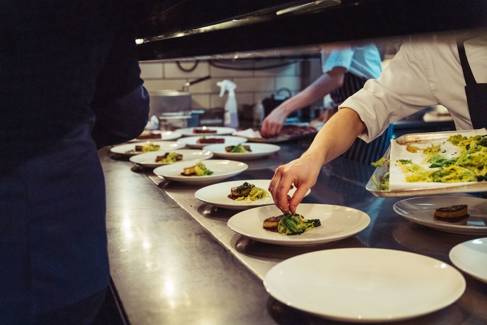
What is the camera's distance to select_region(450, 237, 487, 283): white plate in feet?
3.53

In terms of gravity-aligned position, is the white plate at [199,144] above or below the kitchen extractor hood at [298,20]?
below

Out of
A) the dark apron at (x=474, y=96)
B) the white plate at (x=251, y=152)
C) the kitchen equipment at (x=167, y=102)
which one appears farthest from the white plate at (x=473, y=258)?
the kitchen equipment at (x=167, y=102)

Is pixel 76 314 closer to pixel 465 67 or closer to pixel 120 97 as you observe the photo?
pixel 120 97

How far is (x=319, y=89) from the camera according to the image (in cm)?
329

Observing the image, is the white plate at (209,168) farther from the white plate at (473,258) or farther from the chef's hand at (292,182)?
the white plate at (473,258)

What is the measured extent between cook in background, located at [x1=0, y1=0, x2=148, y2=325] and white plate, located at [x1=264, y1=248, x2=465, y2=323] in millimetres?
411

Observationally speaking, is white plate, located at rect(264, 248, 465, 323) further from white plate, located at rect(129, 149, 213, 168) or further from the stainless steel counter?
white plate, located at rect(129, 149, 213, 168)

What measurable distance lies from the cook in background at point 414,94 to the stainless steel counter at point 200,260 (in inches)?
8.9

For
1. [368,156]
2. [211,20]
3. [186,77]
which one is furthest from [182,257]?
[186,77]

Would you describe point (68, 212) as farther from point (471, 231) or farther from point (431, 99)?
point (431, 99)

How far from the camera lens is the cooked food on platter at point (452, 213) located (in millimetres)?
1402

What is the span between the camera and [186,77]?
491 centimetres

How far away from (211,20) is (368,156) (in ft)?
6.70

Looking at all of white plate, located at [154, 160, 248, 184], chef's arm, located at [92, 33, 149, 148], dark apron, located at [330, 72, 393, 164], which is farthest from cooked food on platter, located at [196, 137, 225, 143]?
chef's arm, located at [92, 33, 149, 148]
